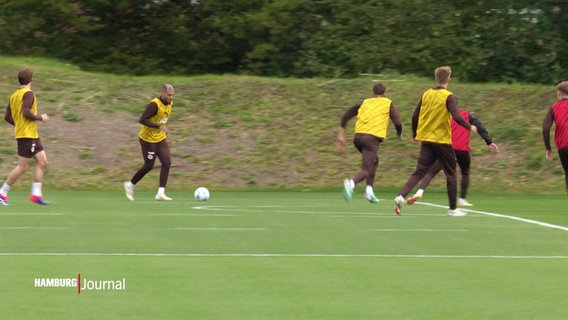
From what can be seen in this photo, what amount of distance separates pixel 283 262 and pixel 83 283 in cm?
231

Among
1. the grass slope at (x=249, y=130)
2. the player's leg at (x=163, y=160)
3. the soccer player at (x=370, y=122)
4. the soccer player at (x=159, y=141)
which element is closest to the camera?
the soccer player at (x=370, y=122)

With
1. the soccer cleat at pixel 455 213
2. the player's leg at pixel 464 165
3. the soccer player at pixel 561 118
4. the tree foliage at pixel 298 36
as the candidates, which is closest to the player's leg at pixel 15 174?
the soccer cleat at pixel 455 213

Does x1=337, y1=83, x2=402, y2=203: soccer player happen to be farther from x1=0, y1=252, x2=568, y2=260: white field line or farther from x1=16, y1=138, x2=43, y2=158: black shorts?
x1=0, y1=252, x2=568, y2=260: white field line

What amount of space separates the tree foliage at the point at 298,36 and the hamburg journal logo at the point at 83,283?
2424cm

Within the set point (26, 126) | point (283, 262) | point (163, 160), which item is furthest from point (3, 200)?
point (283, 262)

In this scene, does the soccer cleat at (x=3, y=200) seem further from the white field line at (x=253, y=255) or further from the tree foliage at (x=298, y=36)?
the tree foliage at (x=298, y=36)

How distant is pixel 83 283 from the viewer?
9.73m

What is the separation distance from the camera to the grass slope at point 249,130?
2670 cm

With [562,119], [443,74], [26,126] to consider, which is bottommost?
[26,126]

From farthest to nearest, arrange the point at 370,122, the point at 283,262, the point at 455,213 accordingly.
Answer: the point at 370,122, the point at 455,213, the point at 283,262

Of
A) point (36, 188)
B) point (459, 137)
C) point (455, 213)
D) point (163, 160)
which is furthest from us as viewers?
point (163, 160)

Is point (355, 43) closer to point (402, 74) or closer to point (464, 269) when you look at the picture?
point (402, 74)

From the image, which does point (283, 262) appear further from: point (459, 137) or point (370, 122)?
point (370, 122)

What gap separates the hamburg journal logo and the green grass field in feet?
0.30
